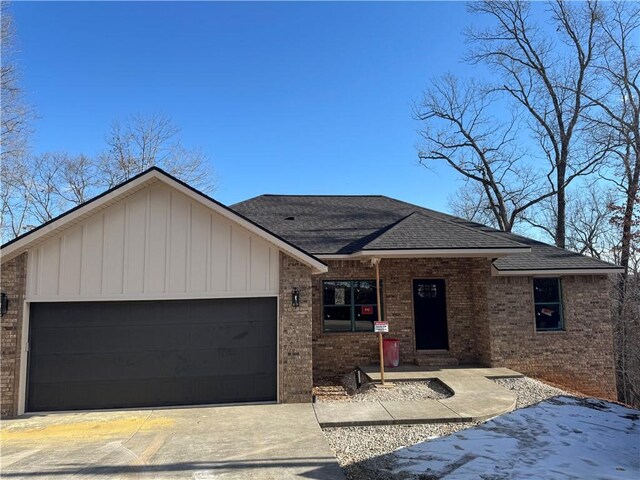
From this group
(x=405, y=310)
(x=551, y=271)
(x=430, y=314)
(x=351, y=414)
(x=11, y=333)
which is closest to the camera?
(x=351, y=414)

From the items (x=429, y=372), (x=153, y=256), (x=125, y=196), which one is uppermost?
(x=125, y=196)

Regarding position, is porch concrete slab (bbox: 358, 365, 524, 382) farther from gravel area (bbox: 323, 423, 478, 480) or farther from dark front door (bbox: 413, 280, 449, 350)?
gravel area (bbox: 323, 423, 478, 480)

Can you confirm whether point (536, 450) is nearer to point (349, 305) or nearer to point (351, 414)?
point (351, 414)

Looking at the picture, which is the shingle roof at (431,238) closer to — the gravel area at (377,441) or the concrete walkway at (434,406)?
the concrete walkway at (434,406)

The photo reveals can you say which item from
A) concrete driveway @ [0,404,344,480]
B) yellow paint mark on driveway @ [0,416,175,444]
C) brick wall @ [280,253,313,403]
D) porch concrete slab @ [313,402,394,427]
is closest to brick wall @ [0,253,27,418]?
concrete driveway @ [0,404,344,480]

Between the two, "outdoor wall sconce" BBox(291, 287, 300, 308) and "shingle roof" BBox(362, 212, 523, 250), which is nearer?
"outdoor wall sconce" BBox(291, 287, 300, 308)

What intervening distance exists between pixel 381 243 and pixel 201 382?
16.2 feet

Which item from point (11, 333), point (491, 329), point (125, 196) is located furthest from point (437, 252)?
point (11, 333)

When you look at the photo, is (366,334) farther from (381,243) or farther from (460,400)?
(460,400)

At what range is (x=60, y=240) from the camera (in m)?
8.00

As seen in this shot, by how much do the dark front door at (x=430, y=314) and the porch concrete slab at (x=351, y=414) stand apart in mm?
3947

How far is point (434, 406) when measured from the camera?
24.9 feet

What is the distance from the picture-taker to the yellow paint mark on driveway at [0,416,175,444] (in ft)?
21.1

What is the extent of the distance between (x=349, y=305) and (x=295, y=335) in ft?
10.8
